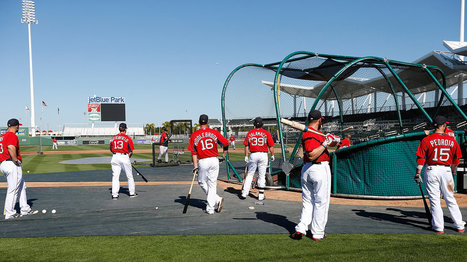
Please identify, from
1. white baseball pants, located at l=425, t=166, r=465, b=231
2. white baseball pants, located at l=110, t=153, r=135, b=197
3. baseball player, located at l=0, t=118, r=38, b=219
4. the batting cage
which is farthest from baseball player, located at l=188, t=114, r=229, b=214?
white baseball pants, located at l=425, t=166, r=465, b=231

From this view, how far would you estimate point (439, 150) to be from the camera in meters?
5.33

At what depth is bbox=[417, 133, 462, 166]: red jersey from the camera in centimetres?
532

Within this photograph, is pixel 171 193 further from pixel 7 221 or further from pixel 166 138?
pixel 166 138

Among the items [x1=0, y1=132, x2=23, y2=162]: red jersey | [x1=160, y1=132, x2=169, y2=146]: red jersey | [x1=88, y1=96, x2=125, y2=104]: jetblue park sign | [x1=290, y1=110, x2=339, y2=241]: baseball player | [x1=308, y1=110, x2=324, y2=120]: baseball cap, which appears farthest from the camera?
[x1=88, y1=96, x2=125, y2=104]: jetblue park sign

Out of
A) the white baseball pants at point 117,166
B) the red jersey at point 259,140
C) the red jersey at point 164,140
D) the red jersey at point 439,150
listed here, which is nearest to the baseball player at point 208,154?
the red jersey at point 259,140

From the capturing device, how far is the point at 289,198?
8.80 meters

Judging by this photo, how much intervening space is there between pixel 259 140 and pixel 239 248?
4180 millimetres

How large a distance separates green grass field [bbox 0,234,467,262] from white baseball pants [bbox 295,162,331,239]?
9.1 inches

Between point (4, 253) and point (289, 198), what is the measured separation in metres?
6.25

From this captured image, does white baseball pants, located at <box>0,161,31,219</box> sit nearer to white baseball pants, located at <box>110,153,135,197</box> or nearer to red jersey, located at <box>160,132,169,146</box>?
white baseball pants, located at <box>110,153,135,197</box>

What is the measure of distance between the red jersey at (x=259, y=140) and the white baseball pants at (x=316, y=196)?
3.58 metres

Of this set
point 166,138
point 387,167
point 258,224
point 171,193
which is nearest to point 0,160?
point 171,193

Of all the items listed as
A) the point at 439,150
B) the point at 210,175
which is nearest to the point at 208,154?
the point at 210,175

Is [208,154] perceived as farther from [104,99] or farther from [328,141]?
[104,99]
